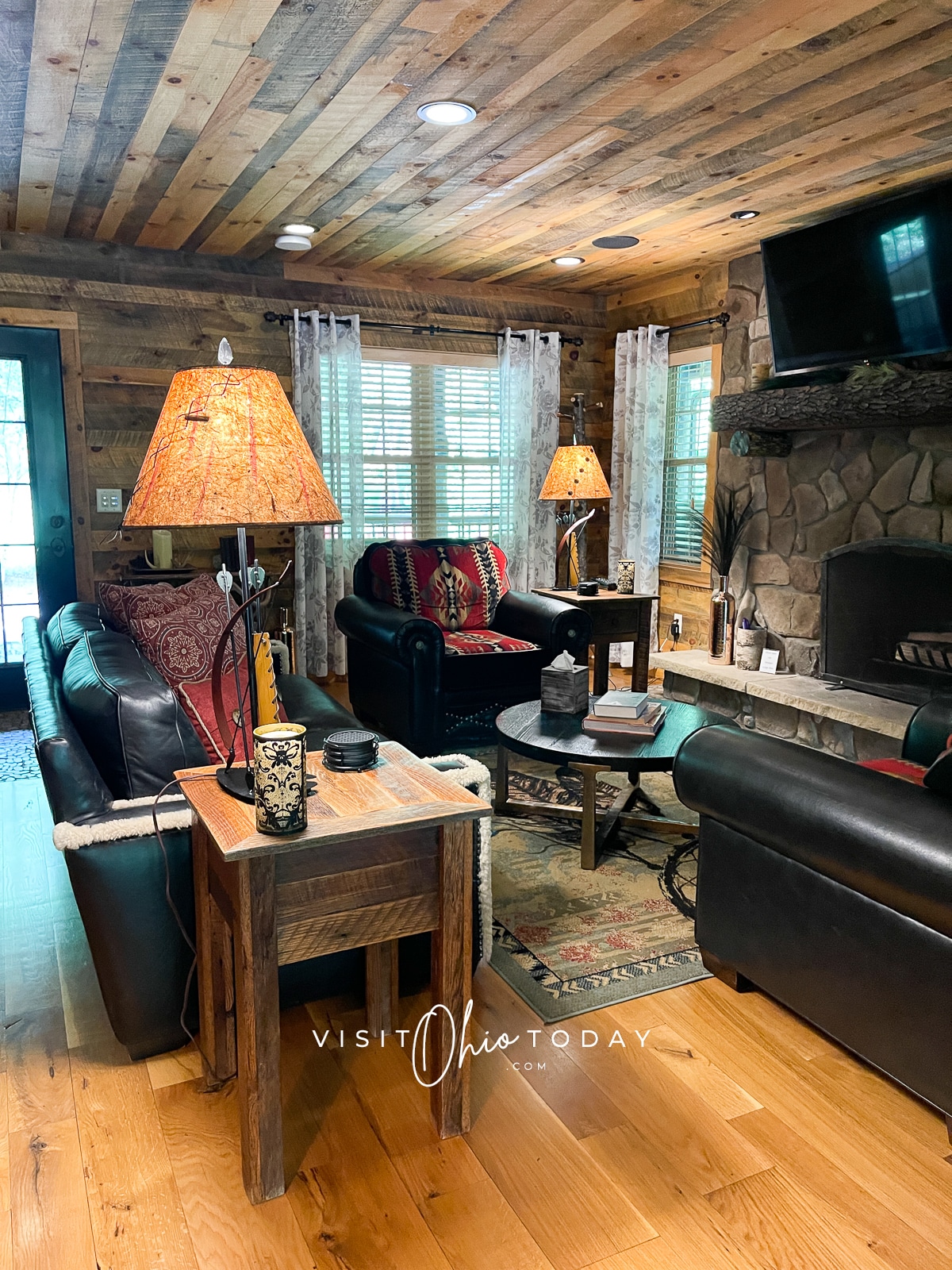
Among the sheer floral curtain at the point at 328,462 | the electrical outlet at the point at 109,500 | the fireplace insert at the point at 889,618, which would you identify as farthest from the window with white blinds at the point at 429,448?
the fireplace insert at the point at 889,618

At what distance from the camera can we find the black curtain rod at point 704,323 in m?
5.06

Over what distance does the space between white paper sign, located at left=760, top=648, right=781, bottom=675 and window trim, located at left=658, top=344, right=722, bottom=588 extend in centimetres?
93

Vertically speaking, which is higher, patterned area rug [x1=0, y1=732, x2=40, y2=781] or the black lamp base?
the black lamp base

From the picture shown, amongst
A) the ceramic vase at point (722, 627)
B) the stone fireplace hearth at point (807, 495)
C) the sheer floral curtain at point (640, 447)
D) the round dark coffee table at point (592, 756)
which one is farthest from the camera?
the sheer floral curtain at point (640, 447)

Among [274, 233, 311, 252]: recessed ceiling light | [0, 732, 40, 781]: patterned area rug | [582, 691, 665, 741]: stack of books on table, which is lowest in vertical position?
[0, 732, 40, 781]: patterned area rug

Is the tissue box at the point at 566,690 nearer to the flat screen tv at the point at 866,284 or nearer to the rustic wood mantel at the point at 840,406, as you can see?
the rustic wood mantel at the point at 840,406

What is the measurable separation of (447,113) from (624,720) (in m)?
2.03

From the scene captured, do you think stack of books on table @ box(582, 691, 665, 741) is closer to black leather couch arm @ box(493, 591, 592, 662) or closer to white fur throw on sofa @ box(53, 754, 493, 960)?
white fur throw on sofa @ box(53, 754, 493, 960)

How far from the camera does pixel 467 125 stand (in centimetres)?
307

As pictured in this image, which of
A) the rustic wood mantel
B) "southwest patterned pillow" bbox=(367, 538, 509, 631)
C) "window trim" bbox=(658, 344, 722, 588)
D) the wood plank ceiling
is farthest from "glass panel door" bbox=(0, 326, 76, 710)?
"window trim" bbox=(658, 344, 722, 588)

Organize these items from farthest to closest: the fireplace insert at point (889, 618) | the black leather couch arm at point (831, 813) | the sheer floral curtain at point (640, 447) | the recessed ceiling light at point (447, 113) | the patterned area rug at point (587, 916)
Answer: the sheer floral curtain at point (640, 447) < the fireplace insert at point (889, 618) < the recessed ceiling light at point (447, 113) < the patterned area rug at point (587, 916) < the black leather couch arm at point (831, 813)

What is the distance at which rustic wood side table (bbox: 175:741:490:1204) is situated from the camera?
4.99 ft

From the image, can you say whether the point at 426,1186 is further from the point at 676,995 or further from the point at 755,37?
the point at 755,37

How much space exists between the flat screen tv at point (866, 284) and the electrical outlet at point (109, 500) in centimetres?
340
